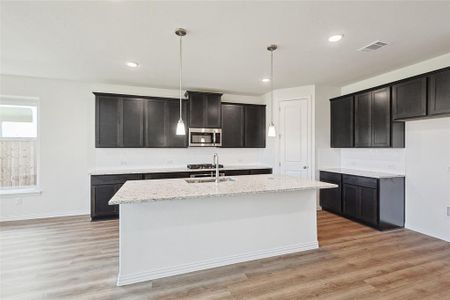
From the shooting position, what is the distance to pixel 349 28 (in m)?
2.52

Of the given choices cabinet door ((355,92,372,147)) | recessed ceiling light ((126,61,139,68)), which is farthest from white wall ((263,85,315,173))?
recessed ceiling light ((126,61,139,68))

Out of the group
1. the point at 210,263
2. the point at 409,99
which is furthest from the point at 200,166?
the point at 409,99

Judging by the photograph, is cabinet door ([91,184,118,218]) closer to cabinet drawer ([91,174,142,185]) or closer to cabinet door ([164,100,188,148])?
cabinet drawer ([91,174,142,185])

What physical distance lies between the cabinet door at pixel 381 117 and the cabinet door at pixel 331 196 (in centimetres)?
94

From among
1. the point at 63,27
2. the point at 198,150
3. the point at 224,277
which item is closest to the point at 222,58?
the point at 63,27

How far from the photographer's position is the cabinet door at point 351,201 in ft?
13.4

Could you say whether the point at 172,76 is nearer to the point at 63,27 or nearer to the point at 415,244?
the point at 63,27

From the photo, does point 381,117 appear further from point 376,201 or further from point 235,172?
point 235,172

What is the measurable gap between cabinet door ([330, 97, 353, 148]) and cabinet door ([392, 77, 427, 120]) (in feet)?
2.83

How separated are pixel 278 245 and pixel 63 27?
359cm

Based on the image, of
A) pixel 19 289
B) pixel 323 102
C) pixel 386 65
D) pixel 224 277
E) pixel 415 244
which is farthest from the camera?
pixel 323 102

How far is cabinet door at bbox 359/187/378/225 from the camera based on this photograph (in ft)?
12.3

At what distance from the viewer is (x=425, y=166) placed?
11.8ft

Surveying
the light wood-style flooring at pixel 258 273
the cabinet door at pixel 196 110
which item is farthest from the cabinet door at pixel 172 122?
the light wood-style flooring at pixel 258 273
